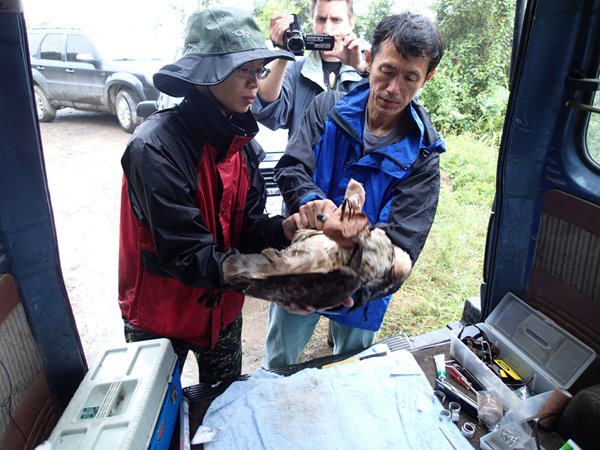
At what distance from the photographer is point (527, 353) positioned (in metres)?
2.42

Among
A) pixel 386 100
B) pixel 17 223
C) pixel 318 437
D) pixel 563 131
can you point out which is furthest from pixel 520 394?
pixel 17 223

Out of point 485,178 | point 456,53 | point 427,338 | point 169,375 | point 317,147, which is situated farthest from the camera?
point 456,53

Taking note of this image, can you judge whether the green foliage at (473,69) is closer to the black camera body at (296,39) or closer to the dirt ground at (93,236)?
the dirt ground at (93,236)

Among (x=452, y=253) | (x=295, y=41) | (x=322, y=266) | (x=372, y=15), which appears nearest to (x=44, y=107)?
(x=372, y=15)

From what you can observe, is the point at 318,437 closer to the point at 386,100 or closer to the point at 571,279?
the point at 571,279

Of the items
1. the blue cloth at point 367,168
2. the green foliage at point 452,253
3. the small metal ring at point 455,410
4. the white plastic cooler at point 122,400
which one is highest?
the blue cloth at point 367,168

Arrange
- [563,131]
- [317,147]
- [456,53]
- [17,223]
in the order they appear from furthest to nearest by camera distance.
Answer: [456,53] < [317,147] < [563,131] < [17,223]

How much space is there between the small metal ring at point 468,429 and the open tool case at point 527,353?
22cm

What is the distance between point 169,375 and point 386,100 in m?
1.80

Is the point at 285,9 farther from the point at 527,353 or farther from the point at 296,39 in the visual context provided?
the point at 527,353

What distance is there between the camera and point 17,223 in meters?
1.64

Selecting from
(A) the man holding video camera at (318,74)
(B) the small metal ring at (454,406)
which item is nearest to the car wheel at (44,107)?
(A) the man holding video camera at (318,74)

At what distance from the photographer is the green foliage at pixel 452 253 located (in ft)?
15.8

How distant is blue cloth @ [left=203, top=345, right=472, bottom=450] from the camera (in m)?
2.03
